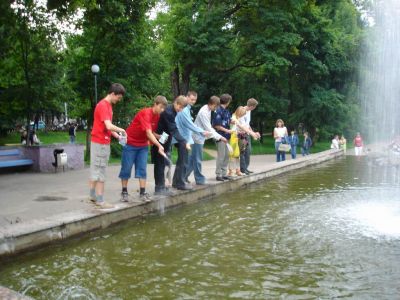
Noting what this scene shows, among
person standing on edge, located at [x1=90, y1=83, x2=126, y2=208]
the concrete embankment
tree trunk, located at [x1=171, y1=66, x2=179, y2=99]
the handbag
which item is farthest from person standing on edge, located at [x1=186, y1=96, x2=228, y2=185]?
tree trunk, located at [x1=171, y1=66, x2=179, y2=99]

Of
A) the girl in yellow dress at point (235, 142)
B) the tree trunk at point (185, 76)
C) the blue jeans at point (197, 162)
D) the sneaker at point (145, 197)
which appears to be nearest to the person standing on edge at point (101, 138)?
the sneaker at point (145, 197)

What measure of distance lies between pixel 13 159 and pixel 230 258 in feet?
31.0

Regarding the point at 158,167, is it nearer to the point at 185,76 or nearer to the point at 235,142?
the point at 235,142

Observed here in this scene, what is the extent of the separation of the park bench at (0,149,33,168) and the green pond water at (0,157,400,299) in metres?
6.23

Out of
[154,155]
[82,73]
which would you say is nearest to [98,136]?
[154,155]

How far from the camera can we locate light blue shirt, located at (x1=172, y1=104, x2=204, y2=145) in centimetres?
873

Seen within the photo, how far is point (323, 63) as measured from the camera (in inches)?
1299

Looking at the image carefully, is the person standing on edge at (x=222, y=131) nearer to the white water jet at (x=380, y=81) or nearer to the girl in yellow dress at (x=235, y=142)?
the girl in yellow dress at (x=235, y=142)

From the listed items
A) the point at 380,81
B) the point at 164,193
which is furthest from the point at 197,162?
the point at 380,81

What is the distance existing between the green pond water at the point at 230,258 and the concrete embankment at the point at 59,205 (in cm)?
16

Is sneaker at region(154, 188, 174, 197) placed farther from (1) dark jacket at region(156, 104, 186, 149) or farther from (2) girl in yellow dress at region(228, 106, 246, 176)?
(2) girl in yellow dress at region(228, 106, 246, 176)

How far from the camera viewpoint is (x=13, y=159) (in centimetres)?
1262

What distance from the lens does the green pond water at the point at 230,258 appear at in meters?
4.08

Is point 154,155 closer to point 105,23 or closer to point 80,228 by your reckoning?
point 80,228
